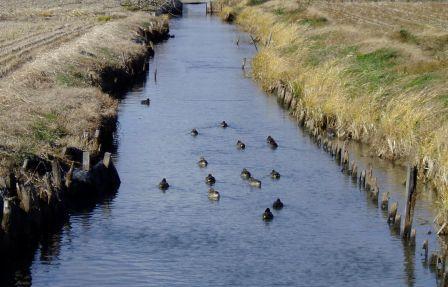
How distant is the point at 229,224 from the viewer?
23938mm

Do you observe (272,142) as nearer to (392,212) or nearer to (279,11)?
(392,212)

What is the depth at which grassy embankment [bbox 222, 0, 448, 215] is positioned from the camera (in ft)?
93.9

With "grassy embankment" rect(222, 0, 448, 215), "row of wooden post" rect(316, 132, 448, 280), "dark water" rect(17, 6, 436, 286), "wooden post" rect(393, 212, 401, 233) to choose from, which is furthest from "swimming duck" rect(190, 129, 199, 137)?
"wooden post" rect(393, 212, 401, 233)

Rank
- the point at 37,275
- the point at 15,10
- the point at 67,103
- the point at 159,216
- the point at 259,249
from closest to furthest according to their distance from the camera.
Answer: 1. the point at 37,275
2. the point at 259,249
3. the point at 159,216
4. the point at 67,103
5. the point at 15,10

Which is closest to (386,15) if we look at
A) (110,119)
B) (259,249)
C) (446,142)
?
(110,119)

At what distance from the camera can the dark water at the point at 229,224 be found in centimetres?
2047

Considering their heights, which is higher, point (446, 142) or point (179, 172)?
point (446, 142)

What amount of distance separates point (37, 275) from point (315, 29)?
36.9m

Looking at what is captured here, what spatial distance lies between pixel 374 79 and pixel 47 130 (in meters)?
13.4

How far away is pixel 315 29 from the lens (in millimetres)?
54750

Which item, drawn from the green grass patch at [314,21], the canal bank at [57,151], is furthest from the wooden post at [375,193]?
the green grass patch at [314,21]

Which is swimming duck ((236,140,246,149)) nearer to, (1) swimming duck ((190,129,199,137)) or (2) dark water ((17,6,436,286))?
(2) dark water ((17,6,436,286))

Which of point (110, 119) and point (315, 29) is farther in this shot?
point (315, 29)

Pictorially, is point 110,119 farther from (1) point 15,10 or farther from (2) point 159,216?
(1) point 15,10
